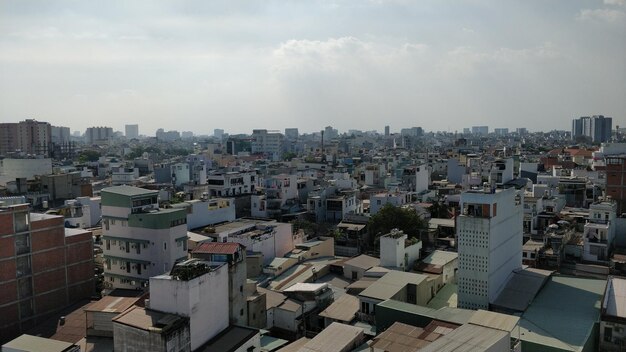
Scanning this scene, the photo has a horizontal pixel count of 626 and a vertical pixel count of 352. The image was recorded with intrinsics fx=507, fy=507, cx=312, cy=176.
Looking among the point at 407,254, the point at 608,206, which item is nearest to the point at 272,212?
the point at 407,254

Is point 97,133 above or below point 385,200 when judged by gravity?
above

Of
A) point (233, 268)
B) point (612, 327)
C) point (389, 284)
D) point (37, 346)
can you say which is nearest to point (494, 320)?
point (389, 284)

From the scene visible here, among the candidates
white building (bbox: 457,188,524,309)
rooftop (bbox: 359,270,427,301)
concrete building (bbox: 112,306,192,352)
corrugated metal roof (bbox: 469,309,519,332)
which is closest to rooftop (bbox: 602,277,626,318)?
white building (bbox: 457,188,524,309)

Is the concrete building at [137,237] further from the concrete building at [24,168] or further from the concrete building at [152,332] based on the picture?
the concrete building at [24,168]

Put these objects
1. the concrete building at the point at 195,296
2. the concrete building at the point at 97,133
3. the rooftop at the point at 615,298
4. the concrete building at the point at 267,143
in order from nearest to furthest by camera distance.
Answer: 1. the concrete building at the point at 195,296
2. the rooftop at the point at 615,298
3. the concrete building at the point at 267,143
4. the concrete building at the point at 97,133

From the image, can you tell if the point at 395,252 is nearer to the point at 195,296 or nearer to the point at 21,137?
the point at 195,296

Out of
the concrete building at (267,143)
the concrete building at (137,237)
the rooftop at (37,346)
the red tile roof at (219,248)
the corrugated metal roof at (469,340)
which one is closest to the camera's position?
the corrugated metal roof at (469,340)

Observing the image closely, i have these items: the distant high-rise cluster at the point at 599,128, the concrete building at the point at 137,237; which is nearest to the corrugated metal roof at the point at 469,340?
the concrete building at the point at 137,237
